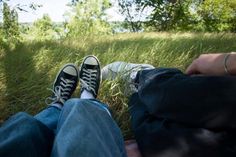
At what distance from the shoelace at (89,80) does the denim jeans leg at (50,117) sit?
278mm

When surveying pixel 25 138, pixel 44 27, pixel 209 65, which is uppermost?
pixel 209 65

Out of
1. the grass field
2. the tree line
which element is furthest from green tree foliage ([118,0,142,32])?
the grass field

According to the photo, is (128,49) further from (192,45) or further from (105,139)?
(105,139)

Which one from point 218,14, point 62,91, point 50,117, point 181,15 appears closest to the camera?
point 50,117

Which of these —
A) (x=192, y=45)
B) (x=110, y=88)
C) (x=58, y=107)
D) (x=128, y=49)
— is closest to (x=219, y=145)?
(x=58, y=107)

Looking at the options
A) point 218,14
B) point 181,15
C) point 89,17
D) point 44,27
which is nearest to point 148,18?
point 181,15

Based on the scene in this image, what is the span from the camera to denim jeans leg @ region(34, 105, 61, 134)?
1.47 metres

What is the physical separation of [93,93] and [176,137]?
0.78 meters

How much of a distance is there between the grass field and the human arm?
1.68 ft

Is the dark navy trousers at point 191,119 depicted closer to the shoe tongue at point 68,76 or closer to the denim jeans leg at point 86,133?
the denim jeans leg at point 86,133

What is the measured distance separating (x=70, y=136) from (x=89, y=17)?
4920 mm

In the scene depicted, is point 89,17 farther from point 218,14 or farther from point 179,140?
point 179,140

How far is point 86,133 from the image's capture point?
1.16m

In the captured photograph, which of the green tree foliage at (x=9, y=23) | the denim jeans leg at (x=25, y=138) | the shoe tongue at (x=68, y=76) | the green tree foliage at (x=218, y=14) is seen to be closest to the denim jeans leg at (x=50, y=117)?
the denim jeans leg at (x=25, y=138)
